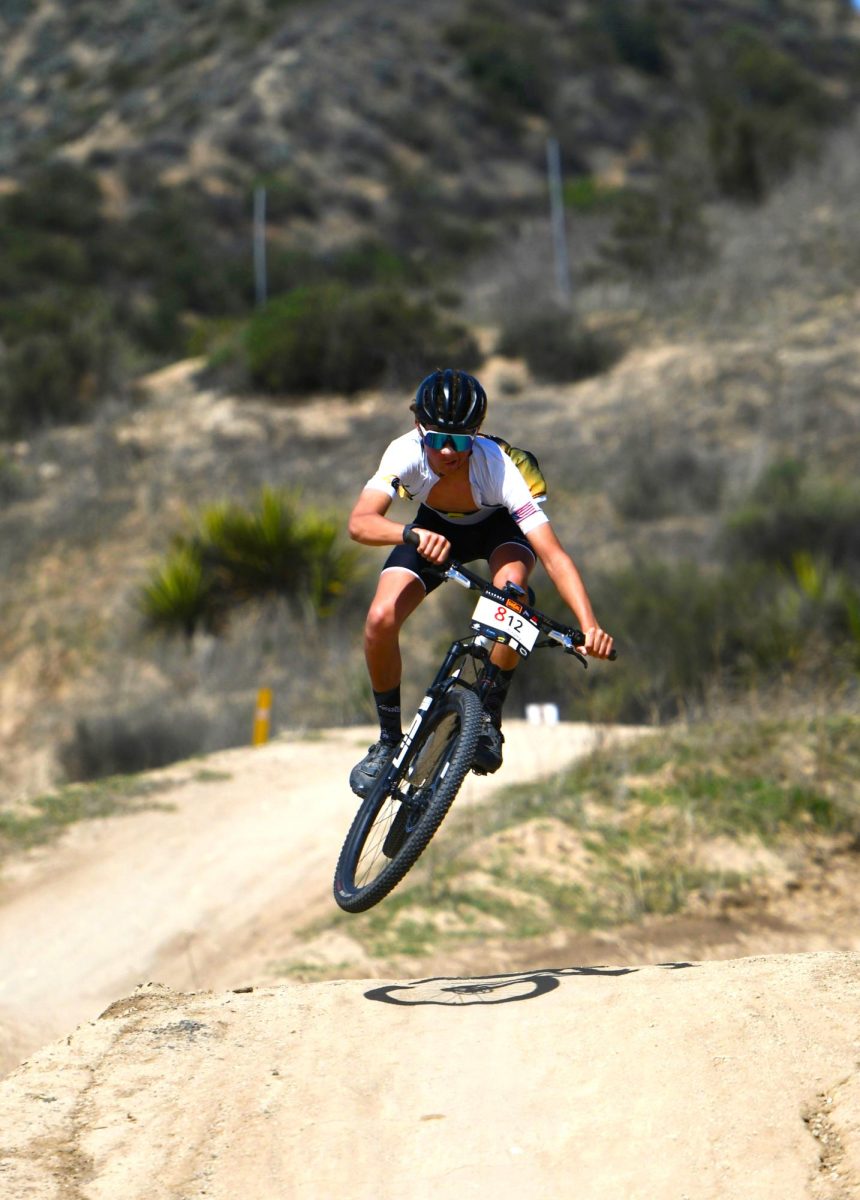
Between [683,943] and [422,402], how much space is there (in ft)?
18.0

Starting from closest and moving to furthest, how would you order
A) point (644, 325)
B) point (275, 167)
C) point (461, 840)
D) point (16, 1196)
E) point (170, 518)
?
point (16, 1196), point (461, 840), point (170, 518), point (644, 325), point (275, 167)

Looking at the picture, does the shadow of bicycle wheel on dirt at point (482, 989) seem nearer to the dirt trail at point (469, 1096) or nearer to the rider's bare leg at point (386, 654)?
the dirt trail at point (469, 1096)

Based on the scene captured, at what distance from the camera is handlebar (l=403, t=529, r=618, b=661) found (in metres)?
5.45

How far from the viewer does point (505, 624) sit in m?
5.54

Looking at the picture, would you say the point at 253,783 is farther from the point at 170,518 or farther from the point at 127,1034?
the point at 170,518

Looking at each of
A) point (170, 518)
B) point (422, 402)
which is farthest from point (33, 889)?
point (170, 518)

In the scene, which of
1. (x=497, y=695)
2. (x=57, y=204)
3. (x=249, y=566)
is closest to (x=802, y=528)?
(x=249, y=566)

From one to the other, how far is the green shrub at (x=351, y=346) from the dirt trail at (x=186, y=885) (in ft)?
43.3

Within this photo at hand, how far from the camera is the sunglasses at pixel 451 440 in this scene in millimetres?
5637

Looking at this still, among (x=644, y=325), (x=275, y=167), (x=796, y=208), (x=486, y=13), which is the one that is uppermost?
(x=486, y=13)

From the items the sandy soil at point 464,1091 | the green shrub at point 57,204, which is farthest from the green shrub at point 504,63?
the sandy soil at point 464,1091

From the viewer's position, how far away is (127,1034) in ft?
17.7

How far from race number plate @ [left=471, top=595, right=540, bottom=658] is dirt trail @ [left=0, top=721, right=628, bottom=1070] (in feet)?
13.6

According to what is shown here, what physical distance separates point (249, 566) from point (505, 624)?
13.8 metres
